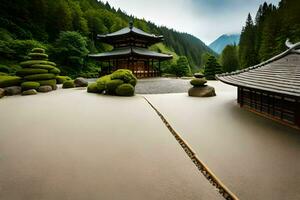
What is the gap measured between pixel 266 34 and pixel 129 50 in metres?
27.2

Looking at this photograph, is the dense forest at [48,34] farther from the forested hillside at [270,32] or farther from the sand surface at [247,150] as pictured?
the forested hillside at [270,32]

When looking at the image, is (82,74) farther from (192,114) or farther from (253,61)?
(253,61)

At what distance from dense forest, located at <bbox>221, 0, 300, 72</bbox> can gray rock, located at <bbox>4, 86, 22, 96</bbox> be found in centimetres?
3444

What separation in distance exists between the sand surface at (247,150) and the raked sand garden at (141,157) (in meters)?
0.01

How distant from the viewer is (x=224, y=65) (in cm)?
4859

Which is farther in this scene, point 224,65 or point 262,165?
point 224,65

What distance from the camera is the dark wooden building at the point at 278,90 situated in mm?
6703

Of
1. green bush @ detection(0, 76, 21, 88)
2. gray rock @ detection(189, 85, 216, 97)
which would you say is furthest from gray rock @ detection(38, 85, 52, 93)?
gray rock @ detection(189, 85, 216, 97)

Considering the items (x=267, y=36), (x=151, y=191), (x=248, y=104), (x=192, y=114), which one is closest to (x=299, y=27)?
(x=267, y=36)

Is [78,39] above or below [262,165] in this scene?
above

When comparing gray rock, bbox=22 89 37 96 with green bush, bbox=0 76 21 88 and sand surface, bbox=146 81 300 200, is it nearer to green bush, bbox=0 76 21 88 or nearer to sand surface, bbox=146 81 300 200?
green bush, bbox=0 76 21 88

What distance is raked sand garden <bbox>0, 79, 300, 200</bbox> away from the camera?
3510 millimetres

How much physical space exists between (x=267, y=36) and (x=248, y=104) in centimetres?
3357

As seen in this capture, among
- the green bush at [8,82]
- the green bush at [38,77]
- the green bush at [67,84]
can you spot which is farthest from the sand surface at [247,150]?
the green bush at [67,84]
